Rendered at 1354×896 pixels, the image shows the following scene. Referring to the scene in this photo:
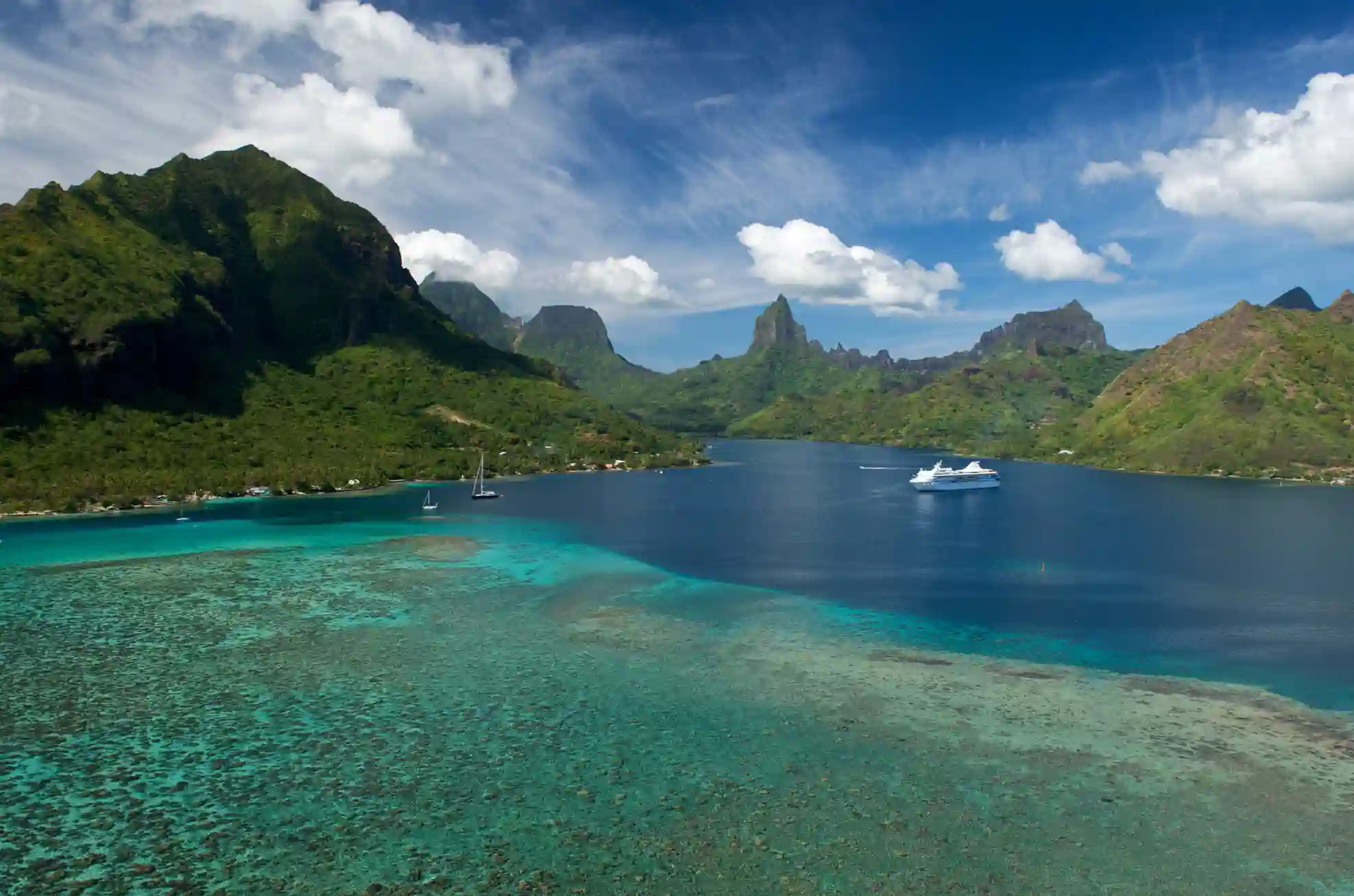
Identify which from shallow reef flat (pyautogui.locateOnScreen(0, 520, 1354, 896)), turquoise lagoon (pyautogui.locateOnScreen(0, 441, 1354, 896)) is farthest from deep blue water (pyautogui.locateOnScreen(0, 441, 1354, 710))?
shallow reef flat (pyautogui.locateOnScreen(0, 520, 1354, 896))

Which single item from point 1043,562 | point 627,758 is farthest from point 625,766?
point 1043,562

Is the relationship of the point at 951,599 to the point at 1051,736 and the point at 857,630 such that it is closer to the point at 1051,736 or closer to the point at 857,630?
the point at 857,630

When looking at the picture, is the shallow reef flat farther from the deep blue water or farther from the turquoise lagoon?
the deep blue water

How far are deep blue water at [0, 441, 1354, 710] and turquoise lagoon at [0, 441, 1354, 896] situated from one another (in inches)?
273

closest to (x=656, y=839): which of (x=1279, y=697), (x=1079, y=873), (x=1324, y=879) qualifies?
(x=1079, y=873)

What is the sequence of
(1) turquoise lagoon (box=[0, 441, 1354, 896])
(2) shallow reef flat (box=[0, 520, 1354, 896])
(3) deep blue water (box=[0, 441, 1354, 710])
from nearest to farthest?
(2) shallow reef flat (box=[0, 520, 1354, 896])
(1) turquoise lagoon (box=[0, 441, 1354, 896])
(3) deep blue water (box=[0, 441, 1354, 710])

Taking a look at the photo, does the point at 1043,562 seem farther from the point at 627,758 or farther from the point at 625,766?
the point at 625,766

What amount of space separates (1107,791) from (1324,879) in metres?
9.19

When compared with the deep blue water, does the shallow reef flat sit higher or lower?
lower

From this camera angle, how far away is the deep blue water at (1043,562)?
7169cm

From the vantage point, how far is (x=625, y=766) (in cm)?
4519

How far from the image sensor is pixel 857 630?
74.9 m

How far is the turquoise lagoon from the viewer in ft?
116

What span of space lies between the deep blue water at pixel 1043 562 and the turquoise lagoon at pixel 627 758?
22.7 feet
